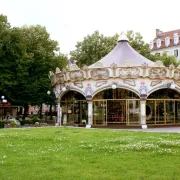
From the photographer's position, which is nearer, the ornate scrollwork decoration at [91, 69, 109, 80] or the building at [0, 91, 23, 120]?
the ornate scrollwork decoration at [91, 69, 109, 80]

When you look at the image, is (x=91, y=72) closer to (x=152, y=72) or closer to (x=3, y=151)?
(x=152, y=72)

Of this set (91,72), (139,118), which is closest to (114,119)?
(139,118)

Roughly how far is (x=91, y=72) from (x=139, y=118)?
6.01 metres

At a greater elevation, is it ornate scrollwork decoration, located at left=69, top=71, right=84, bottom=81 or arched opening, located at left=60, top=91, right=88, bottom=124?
ornate scrollwork decoration, located at left=69, top=71, right=84, bottom=81

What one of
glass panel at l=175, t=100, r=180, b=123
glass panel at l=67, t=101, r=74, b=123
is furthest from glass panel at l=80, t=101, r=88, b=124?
A: glass panel at l=175, t=100, r=180, b=123

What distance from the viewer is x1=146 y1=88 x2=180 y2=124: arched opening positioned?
3038 cm

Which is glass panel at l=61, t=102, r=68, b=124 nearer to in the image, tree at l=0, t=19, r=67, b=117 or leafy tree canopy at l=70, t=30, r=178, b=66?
tree at l=0, t=19, r=67, b=117

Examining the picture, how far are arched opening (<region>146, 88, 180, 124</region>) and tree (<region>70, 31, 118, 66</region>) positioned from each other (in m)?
16.8

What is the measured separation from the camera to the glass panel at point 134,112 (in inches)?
1168

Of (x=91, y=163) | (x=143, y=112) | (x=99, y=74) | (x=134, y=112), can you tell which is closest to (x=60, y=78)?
(x=99, y=74)

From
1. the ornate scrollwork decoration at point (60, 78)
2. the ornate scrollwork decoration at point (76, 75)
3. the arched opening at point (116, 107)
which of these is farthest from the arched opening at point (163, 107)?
the ornate scrollwork decoration at point (60, 78)

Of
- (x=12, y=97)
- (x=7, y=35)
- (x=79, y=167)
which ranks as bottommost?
(x=79, y=167)

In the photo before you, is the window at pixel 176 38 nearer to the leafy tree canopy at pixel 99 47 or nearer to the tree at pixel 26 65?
the leafy tree canopy at pixel 99 47

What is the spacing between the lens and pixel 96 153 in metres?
11.5
